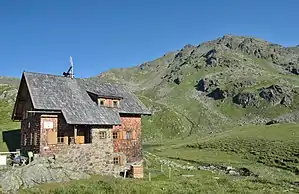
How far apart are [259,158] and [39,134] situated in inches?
1566

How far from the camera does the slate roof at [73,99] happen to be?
39.8 meters

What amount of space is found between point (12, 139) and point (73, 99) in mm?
22196

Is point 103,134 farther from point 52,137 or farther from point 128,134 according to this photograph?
point 128,134

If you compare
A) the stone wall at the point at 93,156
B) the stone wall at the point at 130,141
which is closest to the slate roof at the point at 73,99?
the stone wall at the point at 130,141

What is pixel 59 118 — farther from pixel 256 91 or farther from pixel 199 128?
pixel 256 91

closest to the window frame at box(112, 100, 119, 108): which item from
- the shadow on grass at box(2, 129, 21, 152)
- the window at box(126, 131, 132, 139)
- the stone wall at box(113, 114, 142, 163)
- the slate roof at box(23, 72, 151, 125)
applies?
the slate roof at box(23, 72, 151, 125)

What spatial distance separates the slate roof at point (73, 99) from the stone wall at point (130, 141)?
1277 mm

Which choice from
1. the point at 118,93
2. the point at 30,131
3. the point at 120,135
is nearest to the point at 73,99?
the point at 30,131

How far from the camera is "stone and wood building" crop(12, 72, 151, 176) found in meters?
38.8

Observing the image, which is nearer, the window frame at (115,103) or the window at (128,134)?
Result: the window frame at (115,103)

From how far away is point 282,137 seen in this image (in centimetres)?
8381

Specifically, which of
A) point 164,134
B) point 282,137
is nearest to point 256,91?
point 164,134

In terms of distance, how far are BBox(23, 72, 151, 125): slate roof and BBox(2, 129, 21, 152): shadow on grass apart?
15225 millimetres

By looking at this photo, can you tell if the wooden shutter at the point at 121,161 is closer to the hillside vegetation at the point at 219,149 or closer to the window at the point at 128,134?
the hillside vegetation at the point at 219,149
